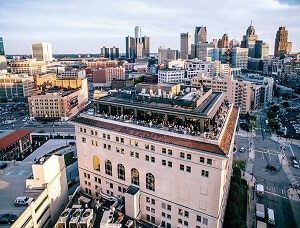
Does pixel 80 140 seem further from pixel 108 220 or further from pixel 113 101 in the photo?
pixel 108 220

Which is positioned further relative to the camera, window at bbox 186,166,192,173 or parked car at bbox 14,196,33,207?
parked car at bbox 14,196,33,207

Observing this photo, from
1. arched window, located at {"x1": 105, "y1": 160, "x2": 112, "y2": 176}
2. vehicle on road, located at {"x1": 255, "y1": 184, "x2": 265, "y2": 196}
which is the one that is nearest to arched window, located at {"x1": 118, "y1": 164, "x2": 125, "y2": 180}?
arched window, located at {"x1": 105, "y1": 160, "x2": 112, "y2": 176}

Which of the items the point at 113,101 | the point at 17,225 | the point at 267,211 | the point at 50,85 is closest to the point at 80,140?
the point at 113,101

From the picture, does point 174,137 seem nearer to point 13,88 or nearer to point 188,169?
point 188,169

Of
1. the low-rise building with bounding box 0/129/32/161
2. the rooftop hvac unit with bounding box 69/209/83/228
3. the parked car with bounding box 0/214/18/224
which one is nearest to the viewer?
the parked car with bounding box 0/214/18/224

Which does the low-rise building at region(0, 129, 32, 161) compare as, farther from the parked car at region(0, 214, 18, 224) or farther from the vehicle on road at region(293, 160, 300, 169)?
the vehicle on road at region(293, 160, 300, 169)

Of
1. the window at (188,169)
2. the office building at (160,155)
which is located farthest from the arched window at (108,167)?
the window at (188,169)

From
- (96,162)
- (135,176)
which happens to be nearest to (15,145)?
(96,162)
